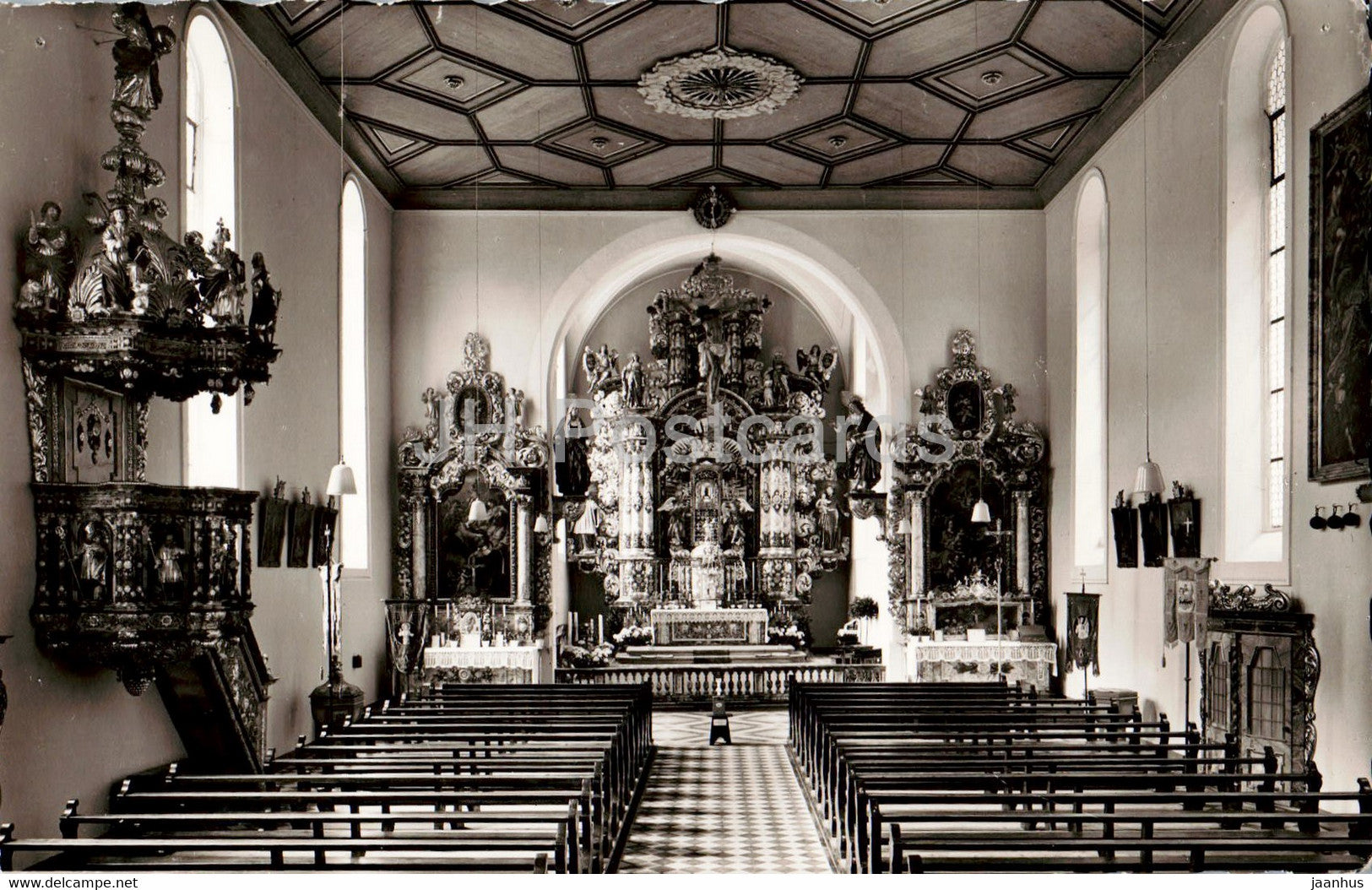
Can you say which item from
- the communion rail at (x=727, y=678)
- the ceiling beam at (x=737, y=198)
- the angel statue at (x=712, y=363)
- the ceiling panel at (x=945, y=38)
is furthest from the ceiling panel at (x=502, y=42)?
the angel statue at (x=712, y=363)

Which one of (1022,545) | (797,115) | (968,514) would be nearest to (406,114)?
(797,115)

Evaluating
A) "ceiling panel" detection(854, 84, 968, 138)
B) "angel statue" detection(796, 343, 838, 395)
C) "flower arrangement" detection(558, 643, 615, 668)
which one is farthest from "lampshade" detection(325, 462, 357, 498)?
"angel statue" detection(796, 343, 838, 395)

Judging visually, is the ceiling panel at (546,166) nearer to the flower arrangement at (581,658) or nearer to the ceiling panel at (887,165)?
the ceiling panel at (887,165)

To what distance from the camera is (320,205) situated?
14.1 metres

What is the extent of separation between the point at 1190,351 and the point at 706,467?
1125 cm

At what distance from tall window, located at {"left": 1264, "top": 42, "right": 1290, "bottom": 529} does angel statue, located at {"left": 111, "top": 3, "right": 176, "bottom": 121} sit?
8816mm

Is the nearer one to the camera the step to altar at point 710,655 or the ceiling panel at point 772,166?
the ceiling panel at point 772,166

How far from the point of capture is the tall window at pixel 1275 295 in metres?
10.9

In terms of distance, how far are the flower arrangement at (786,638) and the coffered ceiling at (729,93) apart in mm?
7450

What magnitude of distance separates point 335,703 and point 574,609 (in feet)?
36.0

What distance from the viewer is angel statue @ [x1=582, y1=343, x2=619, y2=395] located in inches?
881

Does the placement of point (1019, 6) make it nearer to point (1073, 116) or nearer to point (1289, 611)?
point (1073, 116)

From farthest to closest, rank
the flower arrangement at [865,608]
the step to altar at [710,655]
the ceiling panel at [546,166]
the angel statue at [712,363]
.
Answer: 1. the angel statue at [712,363]
2. the flower arrangement at [865,608]
3. the step to altar at [710,655]
4. the ceiling panel at [546,166]

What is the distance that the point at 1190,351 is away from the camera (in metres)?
12.3
